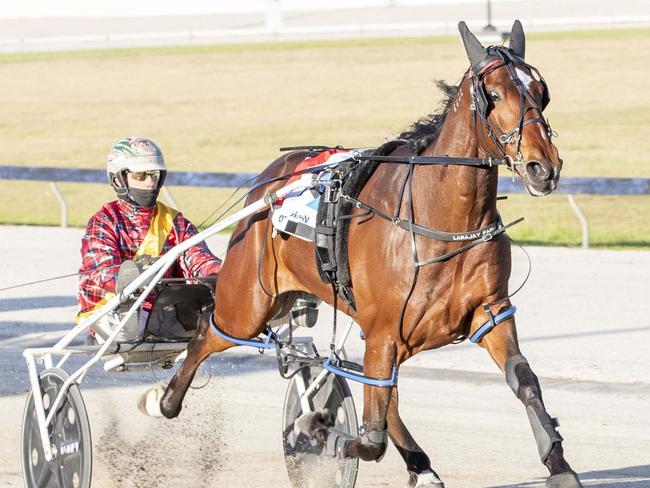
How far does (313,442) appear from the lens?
5449mm

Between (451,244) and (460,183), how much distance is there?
0.22 metres

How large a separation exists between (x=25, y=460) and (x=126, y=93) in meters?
32.2

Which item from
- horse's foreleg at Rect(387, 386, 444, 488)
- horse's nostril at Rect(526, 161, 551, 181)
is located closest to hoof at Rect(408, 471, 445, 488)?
horse's foreleg at Rect(387, 386, 444, 488)

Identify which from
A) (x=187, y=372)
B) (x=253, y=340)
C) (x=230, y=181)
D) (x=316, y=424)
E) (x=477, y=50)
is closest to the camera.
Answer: (x=477, y=50)

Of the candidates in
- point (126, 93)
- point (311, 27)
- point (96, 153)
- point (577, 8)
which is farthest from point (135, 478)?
point (577, 8)

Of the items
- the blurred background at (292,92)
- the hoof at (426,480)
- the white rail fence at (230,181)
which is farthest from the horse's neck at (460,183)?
the blurred background at (292,92)

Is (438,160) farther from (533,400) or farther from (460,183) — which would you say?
(533,400)

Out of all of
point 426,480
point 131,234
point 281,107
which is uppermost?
point 281,107

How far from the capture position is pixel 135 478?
5777 mm

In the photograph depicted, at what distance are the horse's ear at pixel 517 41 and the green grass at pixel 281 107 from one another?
29.3 feet

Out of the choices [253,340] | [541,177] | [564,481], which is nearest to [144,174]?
[253,340]

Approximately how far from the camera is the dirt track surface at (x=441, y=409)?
5832 millimetres

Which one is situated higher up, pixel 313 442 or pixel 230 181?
pixel 230 181

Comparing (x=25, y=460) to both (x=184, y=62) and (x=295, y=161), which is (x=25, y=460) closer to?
(x=295, y=161)
